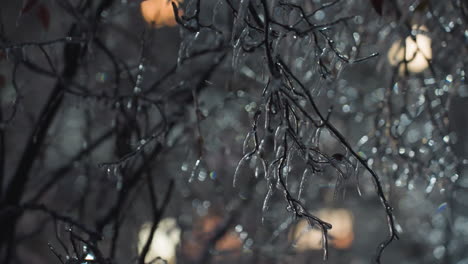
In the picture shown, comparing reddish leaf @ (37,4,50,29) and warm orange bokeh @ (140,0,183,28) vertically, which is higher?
warm orange bokeh @ (140,0,183,28)

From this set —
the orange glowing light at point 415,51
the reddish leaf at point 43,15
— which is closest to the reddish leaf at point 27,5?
the reddish leaf at point 43,15

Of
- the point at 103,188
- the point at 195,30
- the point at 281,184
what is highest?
the point at 103,188

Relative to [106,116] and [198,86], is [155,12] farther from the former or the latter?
[106,116]

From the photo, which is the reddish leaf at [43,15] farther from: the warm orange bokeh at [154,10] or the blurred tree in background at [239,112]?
the warm orange bokeh at [154,10]

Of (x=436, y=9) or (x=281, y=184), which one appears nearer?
(x=281, y=184)

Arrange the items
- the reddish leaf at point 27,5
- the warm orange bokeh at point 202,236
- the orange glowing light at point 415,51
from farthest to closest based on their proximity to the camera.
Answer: the warm orange bokeh at point 202,236
the orange glowing light at point 415,51
the reddish leaf at point 27,5

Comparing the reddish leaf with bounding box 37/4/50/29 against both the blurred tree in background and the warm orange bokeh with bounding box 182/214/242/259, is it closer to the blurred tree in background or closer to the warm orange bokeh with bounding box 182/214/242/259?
the blurred tree in background

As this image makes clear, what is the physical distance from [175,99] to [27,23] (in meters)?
4.27

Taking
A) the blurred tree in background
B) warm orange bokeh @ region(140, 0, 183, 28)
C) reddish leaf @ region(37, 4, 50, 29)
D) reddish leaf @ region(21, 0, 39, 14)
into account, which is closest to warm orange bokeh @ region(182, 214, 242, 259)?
the blurred tree in background

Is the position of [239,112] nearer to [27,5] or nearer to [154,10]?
[154,10]

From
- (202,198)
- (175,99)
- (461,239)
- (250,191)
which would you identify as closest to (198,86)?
(175,99)

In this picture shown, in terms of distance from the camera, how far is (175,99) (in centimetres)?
353

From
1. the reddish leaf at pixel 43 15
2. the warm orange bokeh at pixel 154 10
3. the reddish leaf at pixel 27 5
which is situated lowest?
the reddish leaf at pixel 27 5

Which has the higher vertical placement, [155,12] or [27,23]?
[27,23]
